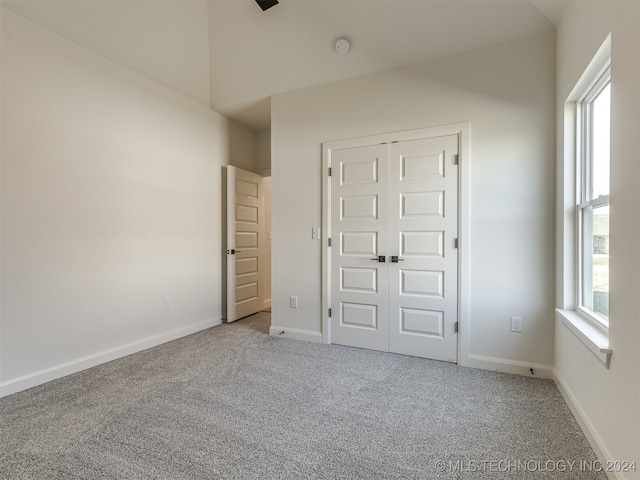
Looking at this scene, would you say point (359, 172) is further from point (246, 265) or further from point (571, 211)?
point (246, 265)

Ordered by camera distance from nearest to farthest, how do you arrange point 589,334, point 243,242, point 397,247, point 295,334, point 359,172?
1. point 589,334
2. point 397,247
3. point 359,172
4. point 295,334
5. point 243,242

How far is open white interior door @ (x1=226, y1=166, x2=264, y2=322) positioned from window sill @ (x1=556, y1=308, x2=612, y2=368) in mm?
3472

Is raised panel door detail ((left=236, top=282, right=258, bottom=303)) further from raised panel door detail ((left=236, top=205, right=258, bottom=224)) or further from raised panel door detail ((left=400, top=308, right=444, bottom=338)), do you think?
raised panel door detail ((left=400, top=308, right=444, bottom=338))

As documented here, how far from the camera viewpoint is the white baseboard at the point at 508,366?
2539mm

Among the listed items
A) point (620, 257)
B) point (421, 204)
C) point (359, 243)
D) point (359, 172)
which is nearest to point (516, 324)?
point (421, 204)

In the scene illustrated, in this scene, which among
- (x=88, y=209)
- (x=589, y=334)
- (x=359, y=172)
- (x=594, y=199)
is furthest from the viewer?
(x=359, y=172)

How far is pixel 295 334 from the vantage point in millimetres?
3559

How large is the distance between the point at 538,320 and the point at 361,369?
1487 millimetres

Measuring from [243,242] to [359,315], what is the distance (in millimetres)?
2011

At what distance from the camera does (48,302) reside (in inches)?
99.2

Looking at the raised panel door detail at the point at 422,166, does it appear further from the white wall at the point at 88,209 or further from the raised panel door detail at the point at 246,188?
the white wall at the point at 88,209

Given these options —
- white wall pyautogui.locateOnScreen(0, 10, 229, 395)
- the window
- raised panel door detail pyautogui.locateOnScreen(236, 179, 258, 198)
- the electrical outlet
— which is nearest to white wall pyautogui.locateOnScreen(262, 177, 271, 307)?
raised panel door detail pyautogui.locateOnScreen(236, 179, 258, 198)

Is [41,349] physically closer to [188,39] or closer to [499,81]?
[188,39]

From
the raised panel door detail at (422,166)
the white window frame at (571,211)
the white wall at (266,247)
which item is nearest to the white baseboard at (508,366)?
the white window frame at (571,211)
